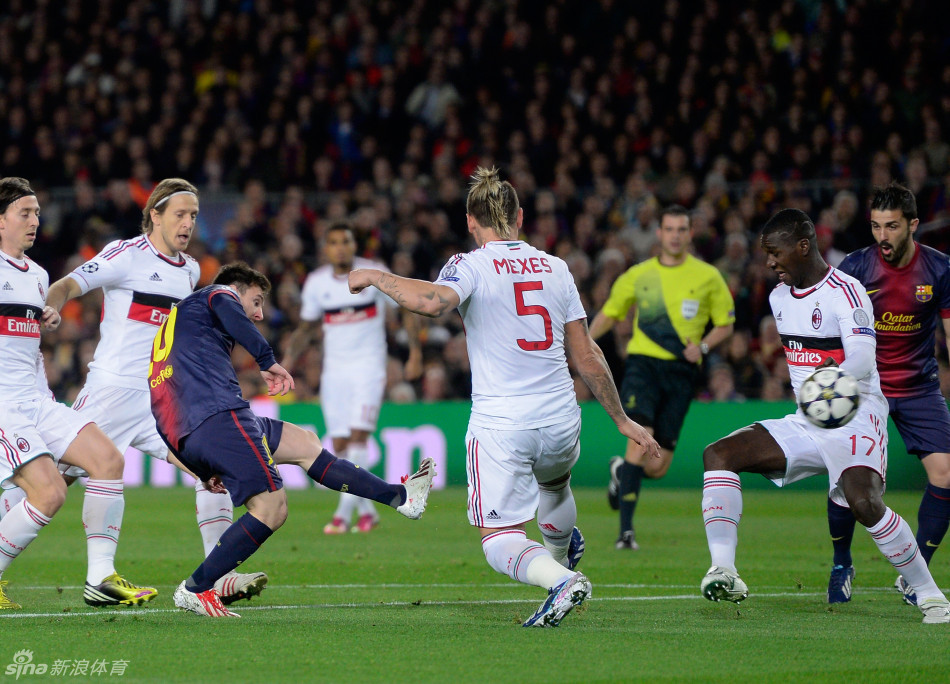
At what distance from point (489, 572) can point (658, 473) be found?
250cm

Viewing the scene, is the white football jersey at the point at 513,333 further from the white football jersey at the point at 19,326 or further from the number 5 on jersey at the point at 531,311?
the white football jersey at the point at 19,326

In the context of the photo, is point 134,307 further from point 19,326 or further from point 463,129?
point 463,129

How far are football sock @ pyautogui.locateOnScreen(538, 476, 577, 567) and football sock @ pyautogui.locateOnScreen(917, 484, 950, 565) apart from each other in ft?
7.52

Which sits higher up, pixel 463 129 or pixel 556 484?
pixel 463 129

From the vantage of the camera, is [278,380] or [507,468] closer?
[507,468]

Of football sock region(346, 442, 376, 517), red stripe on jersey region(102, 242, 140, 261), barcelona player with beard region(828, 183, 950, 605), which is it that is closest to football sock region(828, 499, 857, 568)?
barcelona player with beard region(828, 183, 950, 605)

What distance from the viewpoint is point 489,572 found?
8.67 m

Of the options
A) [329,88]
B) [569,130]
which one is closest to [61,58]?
[329,88]

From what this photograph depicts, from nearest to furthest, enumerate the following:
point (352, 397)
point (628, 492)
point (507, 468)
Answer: point (507, 468), point (628, 492), point (352, 397)

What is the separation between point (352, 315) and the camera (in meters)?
12.0

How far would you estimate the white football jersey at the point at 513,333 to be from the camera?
6121 mm

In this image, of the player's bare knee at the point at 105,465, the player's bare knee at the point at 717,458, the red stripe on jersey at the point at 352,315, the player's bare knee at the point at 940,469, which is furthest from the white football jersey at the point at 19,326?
the player's bare knee at the point at 940,469

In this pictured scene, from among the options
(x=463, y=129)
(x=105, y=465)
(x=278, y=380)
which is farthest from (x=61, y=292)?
(x=463, y=129)

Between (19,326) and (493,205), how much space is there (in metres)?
2.77
